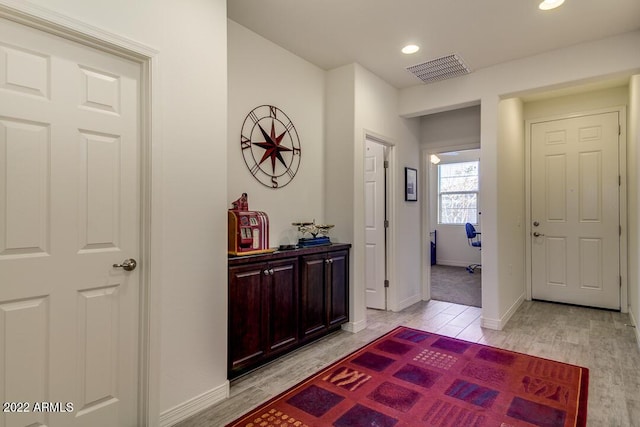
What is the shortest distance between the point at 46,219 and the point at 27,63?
701 millimetres

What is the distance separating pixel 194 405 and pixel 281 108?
2.43m

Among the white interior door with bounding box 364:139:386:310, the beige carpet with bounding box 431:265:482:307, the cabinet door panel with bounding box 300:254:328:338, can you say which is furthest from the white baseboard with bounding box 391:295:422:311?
the cabinet door panel with bounding box 300:254:328:338

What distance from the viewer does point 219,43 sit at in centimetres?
220

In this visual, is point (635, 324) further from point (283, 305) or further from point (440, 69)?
point (283, 305)

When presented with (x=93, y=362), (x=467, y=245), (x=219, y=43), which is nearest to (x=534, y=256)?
(x=467, y=245)

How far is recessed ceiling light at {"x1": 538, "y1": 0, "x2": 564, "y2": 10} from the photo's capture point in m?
2.45

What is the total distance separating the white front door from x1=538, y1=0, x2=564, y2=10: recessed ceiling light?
2.44 m

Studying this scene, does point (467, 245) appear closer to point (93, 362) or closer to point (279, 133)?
point (279, 133)

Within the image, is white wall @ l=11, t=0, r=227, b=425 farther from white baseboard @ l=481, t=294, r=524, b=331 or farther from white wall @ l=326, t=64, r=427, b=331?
white baseboard @ l=481, t=294, r=524, b=331

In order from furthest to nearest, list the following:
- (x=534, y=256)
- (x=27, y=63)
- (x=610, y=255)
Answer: (x=534, y=256)
(x=610, y=255)
(x=27, y=63)

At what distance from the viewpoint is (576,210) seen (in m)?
4.41

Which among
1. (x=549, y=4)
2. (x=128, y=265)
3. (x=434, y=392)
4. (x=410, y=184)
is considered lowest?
(x=434, y=392)

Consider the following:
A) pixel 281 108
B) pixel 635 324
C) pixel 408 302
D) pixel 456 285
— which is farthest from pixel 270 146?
pixel 456 285

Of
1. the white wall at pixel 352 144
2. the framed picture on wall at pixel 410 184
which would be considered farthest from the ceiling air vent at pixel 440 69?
the framed picture on wall at pixel 410 184
